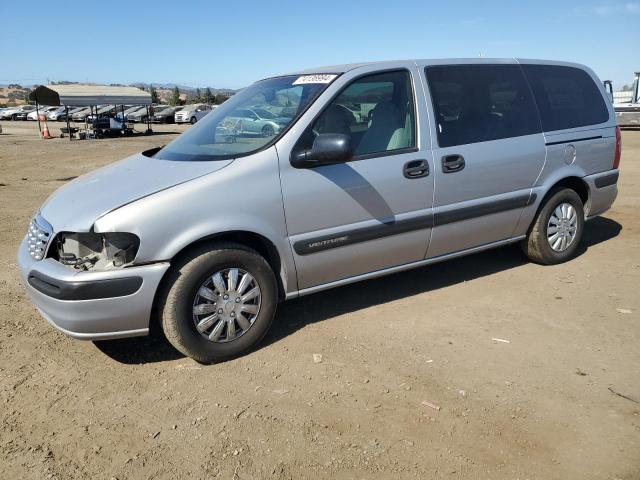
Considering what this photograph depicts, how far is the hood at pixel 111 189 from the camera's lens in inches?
125

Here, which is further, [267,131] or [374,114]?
[374,114]

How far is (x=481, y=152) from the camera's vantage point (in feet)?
14.0

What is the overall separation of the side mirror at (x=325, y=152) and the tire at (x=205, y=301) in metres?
0.66

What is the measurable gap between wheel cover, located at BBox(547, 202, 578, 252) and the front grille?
13.4ft

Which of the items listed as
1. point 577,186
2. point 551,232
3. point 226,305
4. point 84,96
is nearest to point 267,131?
point 226,305

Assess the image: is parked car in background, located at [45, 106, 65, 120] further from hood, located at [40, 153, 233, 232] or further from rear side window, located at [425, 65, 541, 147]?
Result: rear side window, located at [425, 65, 541, 147]

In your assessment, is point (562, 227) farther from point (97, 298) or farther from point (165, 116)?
point (165, 116)

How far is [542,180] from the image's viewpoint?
4.75 metres

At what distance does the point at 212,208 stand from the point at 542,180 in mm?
2977

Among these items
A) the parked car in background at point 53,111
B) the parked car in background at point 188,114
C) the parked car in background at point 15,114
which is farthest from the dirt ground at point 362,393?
the parked car in background at point 15,114

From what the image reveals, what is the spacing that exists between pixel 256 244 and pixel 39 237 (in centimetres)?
133

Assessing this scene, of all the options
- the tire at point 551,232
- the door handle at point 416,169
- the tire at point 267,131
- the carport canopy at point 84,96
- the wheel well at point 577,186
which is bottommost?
the tire at point 551,232

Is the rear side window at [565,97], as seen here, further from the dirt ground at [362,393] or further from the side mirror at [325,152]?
the side mirror at [325,152]

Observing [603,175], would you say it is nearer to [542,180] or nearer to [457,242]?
[542,180]
